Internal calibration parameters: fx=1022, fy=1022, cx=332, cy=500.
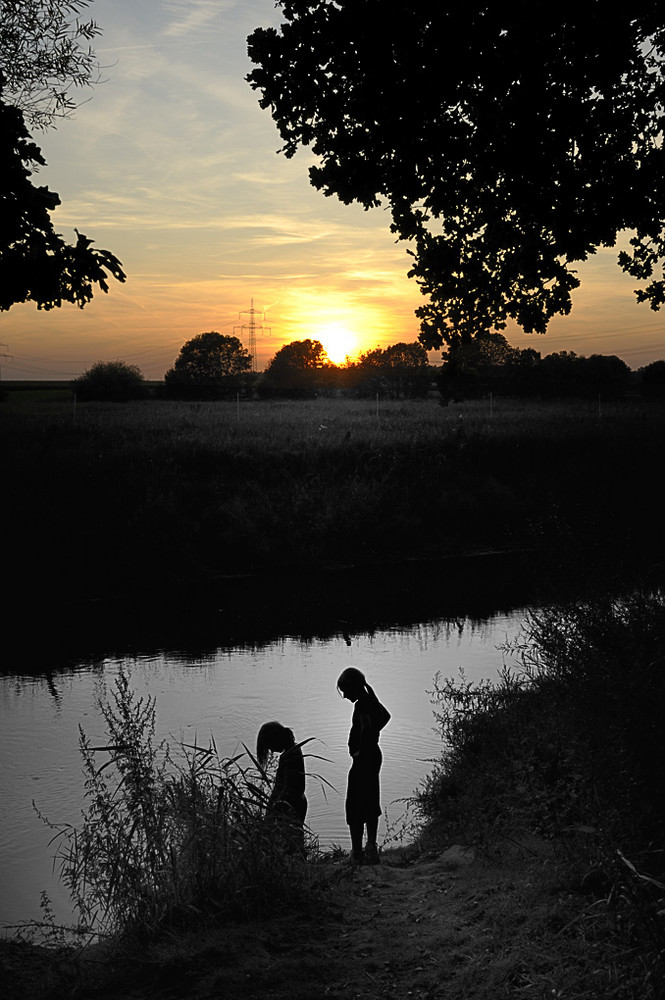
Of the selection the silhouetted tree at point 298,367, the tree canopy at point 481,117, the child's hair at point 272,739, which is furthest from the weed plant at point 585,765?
→ the silhouetted tree at point 298,367

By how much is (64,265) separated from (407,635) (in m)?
13.4

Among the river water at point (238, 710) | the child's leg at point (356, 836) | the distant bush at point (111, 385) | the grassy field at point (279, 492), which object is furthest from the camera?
the distant bush at point (111, 385)

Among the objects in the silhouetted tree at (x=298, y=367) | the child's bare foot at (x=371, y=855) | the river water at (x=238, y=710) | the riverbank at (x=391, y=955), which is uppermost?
the silhouetted tree at (x=298, y=367)

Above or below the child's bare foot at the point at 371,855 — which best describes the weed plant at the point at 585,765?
above

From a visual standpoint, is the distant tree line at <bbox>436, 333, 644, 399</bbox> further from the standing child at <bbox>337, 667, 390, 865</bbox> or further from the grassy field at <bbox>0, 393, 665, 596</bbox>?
the standing child at <bbox>337, 667, 390, 865</bbox>

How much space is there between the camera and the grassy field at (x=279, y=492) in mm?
29391

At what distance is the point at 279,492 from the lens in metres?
33.2

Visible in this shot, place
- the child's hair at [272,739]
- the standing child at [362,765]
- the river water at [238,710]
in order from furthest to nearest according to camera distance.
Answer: the river water at [238,710]
the standing child at [362,765]
the child's hair at [272,739]

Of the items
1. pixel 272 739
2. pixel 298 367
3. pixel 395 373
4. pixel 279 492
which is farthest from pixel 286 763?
pixel 298 367

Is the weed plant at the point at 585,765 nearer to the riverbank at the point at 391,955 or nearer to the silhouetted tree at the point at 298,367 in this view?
the riverbank at the point at 391,955

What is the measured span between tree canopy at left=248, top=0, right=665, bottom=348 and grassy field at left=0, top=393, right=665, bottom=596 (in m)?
12.7

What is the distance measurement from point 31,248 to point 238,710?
811 cm

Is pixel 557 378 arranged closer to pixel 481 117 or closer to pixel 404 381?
pixel 404 381

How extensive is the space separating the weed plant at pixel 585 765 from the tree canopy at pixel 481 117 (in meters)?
5.27
